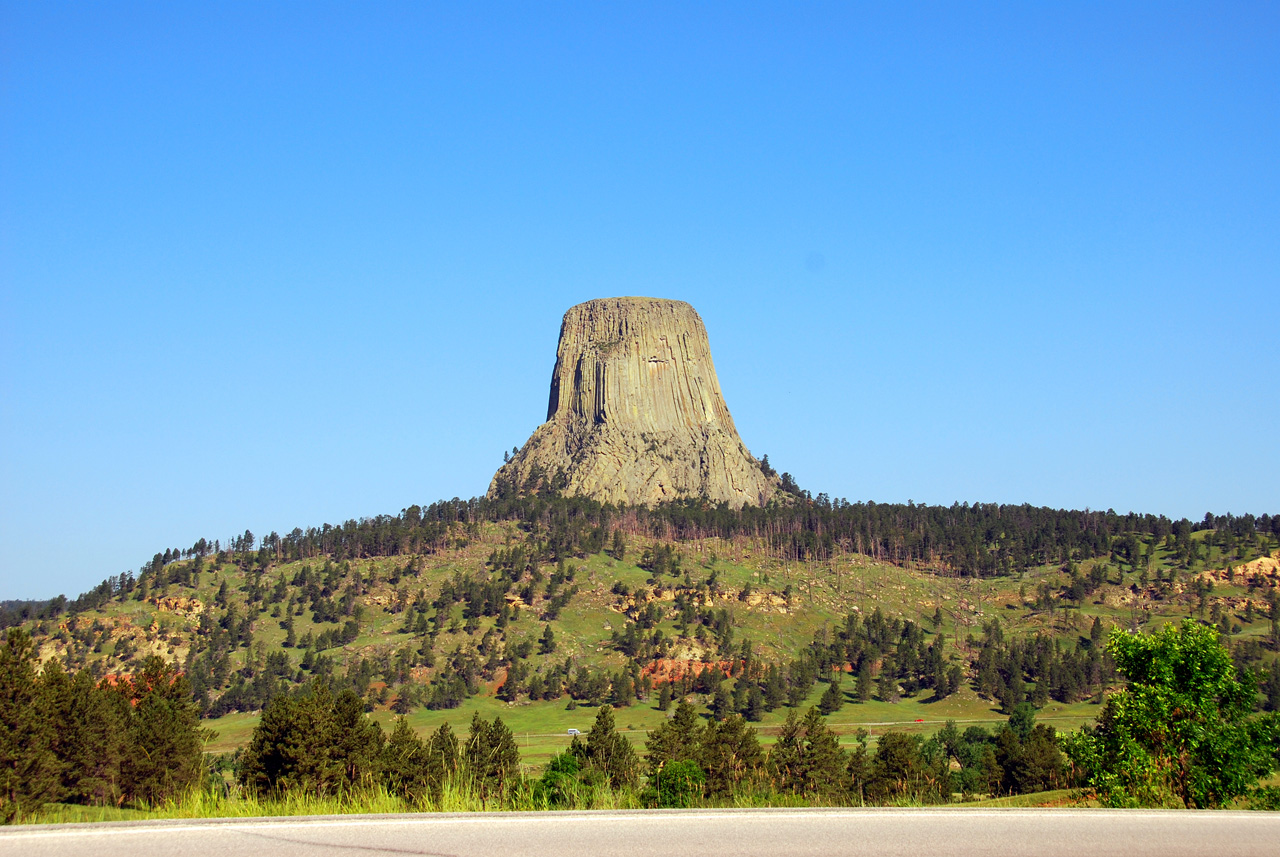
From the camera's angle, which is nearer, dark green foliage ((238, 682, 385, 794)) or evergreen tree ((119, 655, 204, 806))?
dark green foliage ((238, 682, 385, 794))

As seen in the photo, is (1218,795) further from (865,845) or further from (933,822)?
(865,845)

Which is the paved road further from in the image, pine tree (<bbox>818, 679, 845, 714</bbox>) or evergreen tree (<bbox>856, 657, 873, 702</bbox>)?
evergreen tree (<bbox>856, 657, 873, 702</bbox>)

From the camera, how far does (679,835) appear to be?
16.3 m

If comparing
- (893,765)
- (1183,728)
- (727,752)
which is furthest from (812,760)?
(1183,728)

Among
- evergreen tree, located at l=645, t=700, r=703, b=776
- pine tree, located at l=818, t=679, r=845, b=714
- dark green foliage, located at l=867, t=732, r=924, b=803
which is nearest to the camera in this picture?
dark green foliage, located at l=867, t=732, r=924, b=803

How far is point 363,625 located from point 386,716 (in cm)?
4079

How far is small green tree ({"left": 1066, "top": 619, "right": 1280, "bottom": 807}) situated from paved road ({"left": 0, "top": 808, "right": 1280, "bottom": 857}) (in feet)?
34.4

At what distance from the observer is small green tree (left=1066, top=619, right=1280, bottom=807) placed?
27984 mm

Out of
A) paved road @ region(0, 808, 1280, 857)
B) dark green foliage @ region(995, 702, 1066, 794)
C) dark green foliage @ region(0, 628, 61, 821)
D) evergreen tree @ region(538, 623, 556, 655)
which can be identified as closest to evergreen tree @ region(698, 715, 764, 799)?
dark green foliage @ region(995, 702, 1066, 794)

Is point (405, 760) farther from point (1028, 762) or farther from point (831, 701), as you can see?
point (831, 701)

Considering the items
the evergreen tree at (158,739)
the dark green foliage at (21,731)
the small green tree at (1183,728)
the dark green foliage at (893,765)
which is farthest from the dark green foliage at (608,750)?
the small green tree at (1183,728)

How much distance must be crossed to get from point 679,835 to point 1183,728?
19589 millimetres

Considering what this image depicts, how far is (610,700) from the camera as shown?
142750 millimetres

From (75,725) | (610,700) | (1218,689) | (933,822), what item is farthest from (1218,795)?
(610,700)
